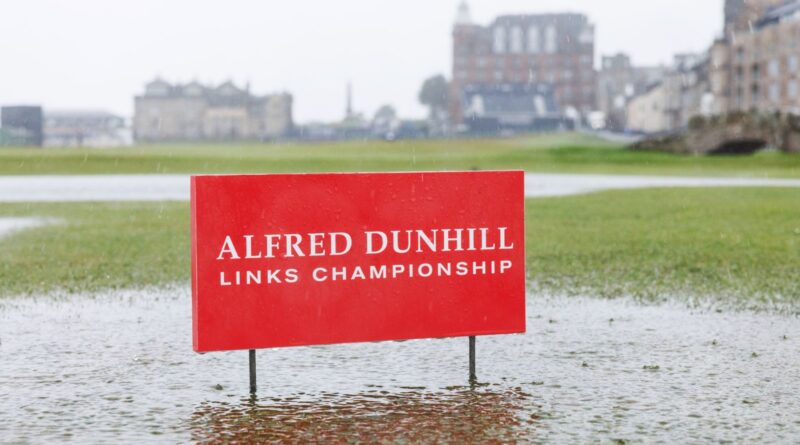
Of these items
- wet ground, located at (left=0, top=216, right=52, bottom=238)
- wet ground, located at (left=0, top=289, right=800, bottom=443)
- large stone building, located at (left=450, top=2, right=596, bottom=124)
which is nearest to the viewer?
wet ground, located at (left=0, top=289, right=800, bottom=443)

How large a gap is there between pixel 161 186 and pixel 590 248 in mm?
20244

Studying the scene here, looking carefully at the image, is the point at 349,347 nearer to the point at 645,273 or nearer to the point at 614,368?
the point at 614,368

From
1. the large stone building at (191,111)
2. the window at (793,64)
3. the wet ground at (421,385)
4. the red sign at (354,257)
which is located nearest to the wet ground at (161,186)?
the wet ground at (421,385)

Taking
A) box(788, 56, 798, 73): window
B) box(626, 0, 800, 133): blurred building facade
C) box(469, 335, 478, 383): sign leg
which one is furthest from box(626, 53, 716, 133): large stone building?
box(469, 335, 478, 383): sign leg

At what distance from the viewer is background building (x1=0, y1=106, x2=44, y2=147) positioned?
9775cm

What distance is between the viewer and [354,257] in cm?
648

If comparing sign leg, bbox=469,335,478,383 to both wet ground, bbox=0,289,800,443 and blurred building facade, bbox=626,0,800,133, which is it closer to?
wet ground, bbox=0,289,800,443

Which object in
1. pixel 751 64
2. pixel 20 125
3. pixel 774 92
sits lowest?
pixel 20 125

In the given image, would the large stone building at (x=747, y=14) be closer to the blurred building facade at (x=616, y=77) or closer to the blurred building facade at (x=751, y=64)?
the blurred building facade at (x=751, y=64)

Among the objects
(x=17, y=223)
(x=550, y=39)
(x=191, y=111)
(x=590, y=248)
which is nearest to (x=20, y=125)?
(x=191, y=111)

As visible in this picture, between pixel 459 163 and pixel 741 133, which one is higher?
pixel 741 133

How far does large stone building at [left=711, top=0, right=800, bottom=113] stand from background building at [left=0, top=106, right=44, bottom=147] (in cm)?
5669

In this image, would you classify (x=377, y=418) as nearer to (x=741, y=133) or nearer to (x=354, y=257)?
(x=354, y=257)

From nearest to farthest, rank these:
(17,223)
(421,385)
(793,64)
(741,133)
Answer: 1. (421,385)
2. (17,223)
3. (741,133)
4. (793,64)
